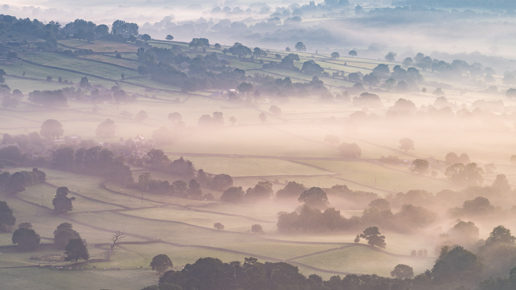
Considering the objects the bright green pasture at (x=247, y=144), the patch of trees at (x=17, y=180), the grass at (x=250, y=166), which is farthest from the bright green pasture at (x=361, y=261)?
the bright green pasture at (x=247, y=144)

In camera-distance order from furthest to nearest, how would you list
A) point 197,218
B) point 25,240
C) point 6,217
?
point 197,218
point 6,217
point 25,240

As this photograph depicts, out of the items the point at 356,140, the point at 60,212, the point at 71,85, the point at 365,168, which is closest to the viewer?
the point at 60,212

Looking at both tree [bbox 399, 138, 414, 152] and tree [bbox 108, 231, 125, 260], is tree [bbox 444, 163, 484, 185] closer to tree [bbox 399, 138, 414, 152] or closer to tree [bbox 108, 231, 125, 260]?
tree [bbox 399, 138, 414, 152]

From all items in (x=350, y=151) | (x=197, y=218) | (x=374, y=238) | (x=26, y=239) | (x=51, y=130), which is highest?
(x=51, y=130)

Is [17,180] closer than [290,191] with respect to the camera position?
Yes

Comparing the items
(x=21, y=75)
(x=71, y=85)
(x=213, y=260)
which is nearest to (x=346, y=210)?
(x=213, y=260)

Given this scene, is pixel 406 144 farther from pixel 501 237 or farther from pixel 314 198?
pixel 501 237

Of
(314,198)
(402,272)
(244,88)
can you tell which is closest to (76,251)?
(402,272)

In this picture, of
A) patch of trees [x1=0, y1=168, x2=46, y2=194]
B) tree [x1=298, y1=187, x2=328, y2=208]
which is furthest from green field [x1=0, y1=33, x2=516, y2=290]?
tree [x1=298, y1=187, x2=328, y2=208]

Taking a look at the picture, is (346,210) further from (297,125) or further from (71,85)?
(71,85)
